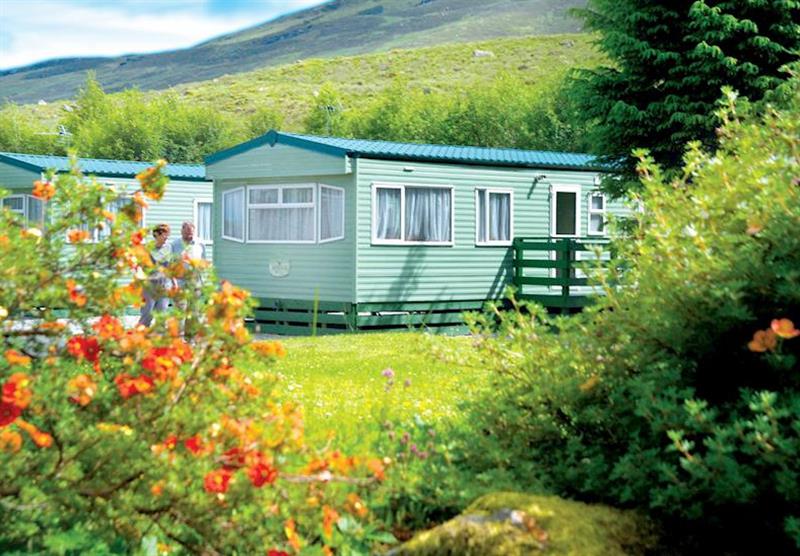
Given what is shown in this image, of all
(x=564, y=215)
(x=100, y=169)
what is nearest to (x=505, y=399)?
(x=564, y=215)

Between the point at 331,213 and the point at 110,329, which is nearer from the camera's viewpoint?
the point at 110,329

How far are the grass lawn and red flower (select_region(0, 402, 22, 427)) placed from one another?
977mm

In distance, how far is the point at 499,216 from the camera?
64.0 ft

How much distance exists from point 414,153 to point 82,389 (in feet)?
48.7

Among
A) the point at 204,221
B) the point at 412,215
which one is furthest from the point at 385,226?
the point at 204,221

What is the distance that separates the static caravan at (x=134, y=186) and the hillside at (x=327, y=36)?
118732mm

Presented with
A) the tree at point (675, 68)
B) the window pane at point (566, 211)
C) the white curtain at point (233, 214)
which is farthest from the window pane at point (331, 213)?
the window pane at point (566, 211)

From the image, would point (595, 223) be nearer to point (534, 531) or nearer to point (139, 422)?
point (534, 531)

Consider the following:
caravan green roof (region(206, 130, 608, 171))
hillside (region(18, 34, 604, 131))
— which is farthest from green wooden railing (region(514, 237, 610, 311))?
hillside (region(18, 34, 604, 131))

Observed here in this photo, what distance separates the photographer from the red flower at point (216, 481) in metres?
3.51

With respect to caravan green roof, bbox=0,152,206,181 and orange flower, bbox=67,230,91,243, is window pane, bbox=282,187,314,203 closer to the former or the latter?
caravan green roof, bbox=0,152,206,181

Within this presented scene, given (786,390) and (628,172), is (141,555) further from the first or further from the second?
(628,172)

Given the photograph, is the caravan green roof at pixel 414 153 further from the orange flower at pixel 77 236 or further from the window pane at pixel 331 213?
the orange flower at pixel 77 236

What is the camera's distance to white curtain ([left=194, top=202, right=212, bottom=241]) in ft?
79.5
